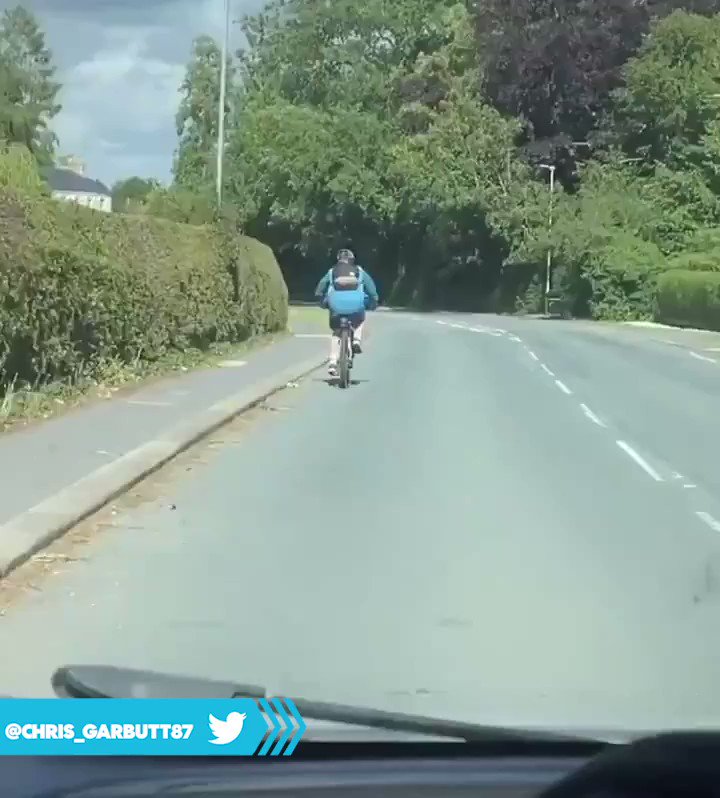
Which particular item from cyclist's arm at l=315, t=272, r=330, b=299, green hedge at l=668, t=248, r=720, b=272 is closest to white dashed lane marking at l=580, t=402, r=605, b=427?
cyclist's arm at l=315, t=272, r=330, b=299

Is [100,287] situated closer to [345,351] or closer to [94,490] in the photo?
[345,351]

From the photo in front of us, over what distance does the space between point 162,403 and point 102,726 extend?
14909 millimetres

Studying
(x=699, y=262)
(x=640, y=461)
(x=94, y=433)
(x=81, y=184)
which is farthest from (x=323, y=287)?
(x=81, y=184)

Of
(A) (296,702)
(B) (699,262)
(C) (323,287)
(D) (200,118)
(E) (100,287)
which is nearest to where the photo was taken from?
(A) (296,702)

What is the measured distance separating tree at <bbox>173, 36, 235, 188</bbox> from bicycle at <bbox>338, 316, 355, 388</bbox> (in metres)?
54.6

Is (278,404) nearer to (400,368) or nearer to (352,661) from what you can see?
(400,368)

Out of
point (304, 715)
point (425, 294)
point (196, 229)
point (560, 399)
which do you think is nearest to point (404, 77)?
point (425, 294)

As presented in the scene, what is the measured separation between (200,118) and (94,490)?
73.5 meters

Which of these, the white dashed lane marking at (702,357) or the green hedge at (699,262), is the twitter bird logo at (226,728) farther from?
the green hedge at (699,262)

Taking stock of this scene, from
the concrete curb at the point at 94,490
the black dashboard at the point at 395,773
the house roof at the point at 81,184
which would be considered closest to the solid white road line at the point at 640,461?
the concrete curb at the point at 94,490

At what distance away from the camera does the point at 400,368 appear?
2689 centimetres

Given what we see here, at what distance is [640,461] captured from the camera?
1416 cm

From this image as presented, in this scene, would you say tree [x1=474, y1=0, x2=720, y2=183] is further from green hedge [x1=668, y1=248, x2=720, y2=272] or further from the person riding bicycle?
the person riding bicycle

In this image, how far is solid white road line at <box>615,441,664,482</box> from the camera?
43.0 feet
